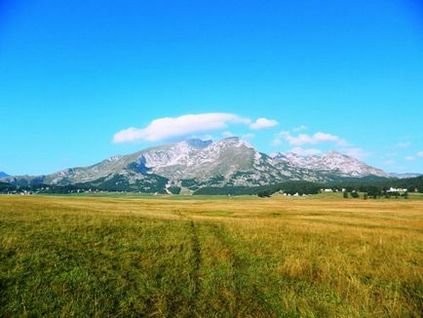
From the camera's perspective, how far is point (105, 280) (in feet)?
50.4

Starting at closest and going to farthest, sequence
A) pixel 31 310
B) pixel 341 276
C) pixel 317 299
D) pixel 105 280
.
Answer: pixel 31 310 < pixel 317 299 < pixel 105 280 < pixel 341 276

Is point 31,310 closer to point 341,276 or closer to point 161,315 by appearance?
point 161,315

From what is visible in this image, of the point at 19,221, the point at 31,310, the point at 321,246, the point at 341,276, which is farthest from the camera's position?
the point at 19,221

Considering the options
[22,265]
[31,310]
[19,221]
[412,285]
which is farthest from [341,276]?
[19,221]

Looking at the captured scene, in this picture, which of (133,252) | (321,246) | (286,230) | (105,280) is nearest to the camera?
(105,280)

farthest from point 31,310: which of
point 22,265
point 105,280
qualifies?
point 22,265

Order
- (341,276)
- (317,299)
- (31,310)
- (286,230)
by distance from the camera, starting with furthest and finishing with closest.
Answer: (286,230), (341,276), (317,299), (31,310)

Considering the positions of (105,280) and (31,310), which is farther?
(105,280)

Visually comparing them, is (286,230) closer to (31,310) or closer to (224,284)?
(224,284)

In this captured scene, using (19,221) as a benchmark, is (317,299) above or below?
below

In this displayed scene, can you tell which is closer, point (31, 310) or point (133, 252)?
point (31, 310)

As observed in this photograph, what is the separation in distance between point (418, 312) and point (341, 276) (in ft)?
16.8

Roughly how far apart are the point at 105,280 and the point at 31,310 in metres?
3.72

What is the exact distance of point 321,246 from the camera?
2580 centimetres
